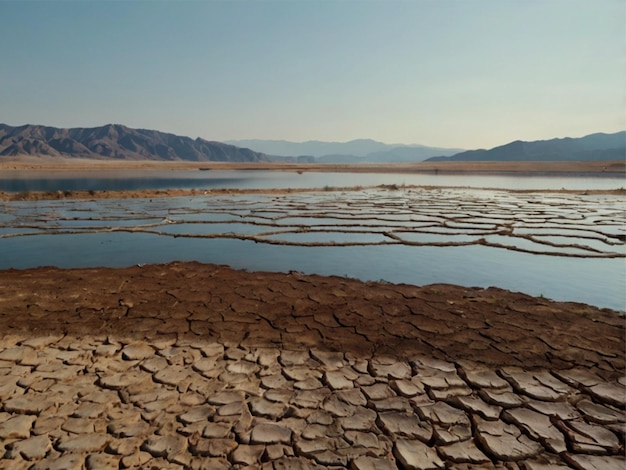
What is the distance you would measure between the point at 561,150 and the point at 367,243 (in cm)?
18453

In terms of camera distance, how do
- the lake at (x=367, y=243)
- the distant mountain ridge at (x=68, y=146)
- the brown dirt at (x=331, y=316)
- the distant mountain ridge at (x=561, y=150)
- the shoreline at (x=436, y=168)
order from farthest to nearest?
1. the distant mountain ridge at (x=68, y=146)
2. the distant mountain ridge at (x=561, y=150)
3. the shoreline at (x=436, y=168)
4. the lake at (x=367, y=243)
5. the brown dirt at (x=331, y=316)

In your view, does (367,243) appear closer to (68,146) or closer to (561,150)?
(561,150)

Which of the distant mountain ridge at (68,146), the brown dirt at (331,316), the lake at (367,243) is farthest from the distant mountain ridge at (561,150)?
the brown dirt at (331,316)

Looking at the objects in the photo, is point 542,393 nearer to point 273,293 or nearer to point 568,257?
point 273,293

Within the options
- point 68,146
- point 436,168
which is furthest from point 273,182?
point 68,146

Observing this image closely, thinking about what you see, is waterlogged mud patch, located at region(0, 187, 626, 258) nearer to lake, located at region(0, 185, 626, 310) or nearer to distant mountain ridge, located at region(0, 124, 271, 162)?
lake, located at region(0, 185, 626, 310)

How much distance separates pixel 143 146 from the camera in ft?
652

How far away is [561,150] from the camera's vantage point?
15788 cm

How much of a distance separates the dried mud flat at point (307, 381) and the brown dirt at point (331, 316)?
32 millimetres

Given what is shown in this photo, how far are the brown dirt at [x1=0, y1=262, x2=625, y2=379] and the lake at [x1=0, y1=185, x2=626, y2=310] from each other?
144cm

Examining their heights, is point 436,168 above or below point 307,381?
above

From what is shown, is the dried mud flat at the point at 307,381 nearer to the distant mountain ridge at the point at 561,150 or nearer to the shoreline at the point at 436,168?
the shoreline at the point at 436,168

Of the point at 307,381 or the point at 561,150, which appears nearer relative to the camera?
the point at 307,381

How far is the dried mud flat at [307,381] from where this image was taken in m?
2.73
